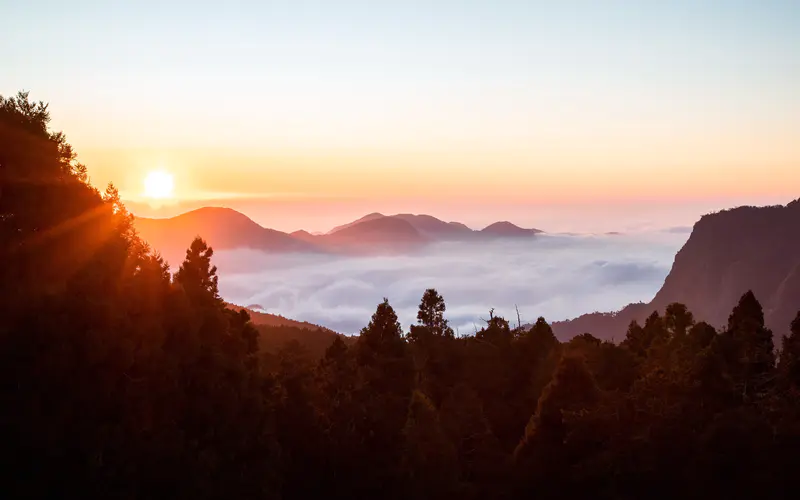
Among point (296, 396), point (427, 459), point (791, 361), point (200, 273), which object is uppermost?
point (200, 273)

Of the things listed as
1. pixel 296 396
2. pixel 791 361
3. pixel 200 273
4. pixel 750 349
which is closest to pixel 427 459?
pixel 296 396

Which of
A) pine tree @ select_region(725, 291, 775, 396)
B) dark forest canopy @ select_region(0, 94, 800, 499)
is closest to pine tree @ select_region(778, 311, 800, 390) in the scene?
dark forest canopy @ select_region(0, 94, 800, 499)

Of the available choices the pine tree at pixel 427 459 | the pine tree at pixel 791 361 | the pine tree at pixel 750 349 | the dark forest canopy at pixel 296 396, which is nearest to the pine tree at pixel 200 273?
the dark forest canopy at pixel 296 396

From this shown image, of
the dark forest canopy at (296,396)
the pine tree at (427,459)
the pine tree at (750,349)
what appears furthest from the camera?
the pine tree at (750,349)

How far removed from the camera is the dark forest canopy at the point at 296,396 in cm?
2294

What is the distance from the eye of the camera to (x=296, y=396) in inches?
1373

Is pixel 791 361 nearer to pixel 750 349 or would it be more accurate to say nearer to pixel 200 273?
pixel 750 349

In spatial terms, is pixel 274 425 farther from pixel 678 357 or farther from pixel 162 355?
pixel 678 357

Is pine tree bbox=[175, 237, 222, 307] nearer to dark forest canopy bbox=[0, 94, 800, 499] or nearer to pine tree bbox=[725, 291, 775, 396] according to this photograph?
dark forest canopy bbox=[0, 94, 800, 499]

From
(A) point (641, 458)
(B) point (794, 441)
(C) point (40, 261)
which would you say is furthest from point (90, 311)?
(B) point (794, 441)

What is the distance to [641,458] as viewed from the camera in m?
33.8

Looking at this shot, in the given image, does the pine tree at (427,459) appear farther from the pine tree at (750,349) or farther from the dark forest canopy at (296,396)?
the pine tree at (750,349)

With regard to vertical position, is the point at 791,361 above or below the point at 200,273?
below

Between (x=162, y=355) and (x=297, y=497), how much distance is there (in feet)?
33.5
